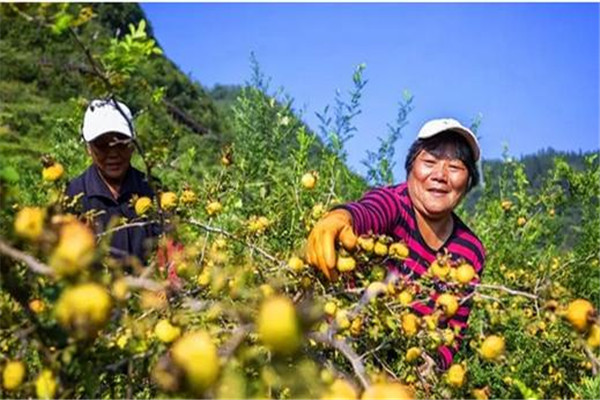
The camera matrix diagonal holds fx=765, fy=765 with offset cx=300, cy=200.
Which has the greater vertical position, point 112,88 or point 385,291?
point 112,88

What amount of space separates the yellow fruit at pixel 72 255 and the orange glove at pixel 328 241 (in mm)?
769

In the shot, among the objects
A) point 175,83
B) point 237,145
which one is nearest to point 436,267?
point 237,145

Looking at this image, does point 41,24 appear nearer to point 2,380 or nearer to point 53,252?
point 53,252

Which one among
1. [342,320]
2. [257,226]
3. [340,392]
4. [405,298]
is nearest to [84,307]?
[340,392]

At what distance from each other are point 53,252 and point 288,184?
90.1 inches

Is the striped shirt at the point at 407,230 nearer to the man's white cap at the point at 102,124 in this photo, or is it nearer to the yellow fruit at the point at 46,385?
the man's white cap at the point at 102,124

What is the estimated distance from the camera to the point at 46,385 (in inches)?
36.9


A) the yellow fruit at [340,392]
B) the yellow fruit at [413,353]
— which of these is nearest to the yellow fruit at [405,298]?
the yellow fruit at [413,353]

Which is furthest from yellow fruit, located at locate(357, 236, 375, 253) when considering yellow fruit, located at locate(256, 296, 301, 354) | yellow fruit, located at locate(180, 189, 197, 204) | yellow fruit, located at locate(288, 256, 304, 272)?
yellow fruit, located at locate(256, 296, 301, 354)

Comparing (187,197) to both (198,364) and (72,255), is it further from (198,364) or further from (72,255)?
(198,364)

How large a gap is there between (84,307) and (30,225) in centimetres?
21

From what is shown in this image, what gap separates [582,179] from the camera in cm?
455

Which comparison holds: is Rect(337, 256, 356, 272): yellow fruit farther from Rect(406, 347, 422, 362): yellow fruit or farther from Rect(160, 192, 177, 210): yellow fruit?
Rect(160, 192, 177, 210): yellow fruit

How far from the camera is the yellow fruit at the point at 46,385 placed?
3.07ft
